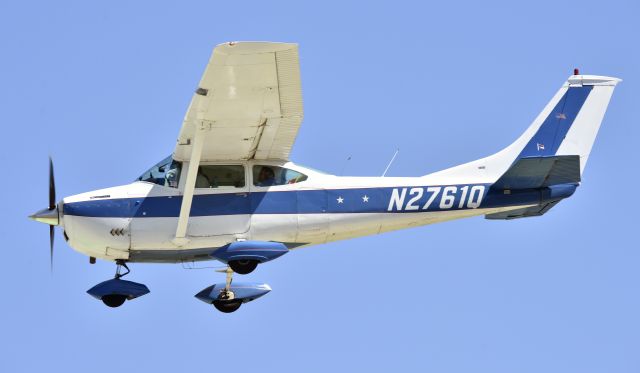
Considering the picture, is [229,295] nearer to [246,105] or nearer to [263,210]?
[263,210]

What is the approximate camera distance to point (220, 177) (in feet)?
61.1

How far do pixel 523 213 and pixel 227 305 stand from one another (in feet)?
15.6

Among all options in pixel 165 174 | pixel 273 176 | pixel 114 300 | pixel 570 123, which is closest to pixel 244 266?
pixel 273 176

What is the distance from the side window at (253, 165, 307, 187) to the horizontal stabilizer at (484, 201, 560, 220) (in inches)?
127

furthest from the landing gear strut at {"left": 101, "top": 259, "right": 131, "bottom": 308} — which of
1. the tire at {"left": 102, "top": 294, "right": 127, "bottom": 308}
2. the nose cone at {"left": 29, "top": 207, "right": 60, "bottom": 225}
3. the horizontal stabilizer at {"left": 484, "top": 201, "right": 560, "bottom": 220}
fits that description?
the horizontal stabilizer at {"left": 484, "top": 201, "right": 560, "bottom": 220}

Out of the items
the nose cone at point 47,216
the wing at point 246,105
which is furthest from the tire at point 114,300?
the wing at point 246,105

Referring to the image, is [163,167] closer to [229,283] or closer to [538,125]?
[229,283]

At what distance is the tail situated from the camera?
20312 mm

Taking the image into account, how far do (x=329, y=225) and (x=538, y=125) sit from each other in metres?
3.94

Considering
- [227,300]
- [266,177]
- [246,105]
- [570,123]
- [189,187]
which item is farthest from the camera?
[570,123]

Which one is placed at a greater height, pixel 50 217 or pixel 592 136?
pixel 592 136

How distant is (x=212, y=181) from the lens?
18.6 meters

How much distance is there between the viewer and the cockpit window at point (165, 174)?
18547 millimetres

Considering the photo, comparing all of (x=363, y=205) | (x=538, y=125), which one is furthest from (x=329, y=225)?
(x=538, y=125)
